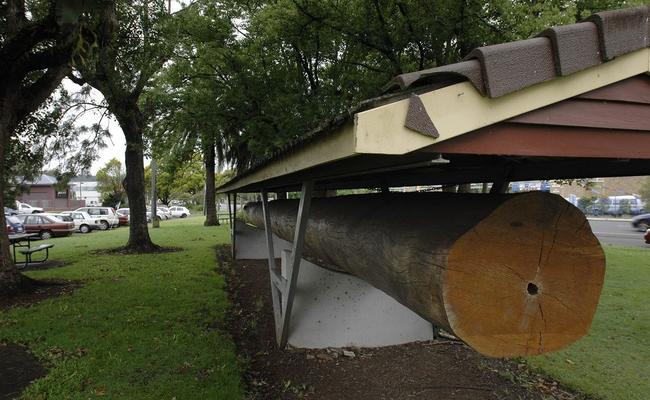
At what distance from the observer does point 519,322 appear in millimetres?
1848

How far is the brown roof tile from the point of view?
5.26 ft

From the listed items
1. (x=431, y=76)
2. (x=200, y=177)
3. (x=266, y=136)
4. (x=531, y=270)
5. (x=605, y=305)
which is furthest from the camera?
(x=200, y=177)

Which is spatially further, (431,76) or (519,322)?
(519,322)

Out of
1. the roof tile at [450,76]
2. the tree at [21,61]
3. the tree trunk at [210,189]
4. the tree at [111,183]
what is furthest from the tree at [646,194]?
the tree at [111,183]

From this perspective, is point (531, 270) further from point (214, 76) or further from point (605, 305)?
point (214, 76)

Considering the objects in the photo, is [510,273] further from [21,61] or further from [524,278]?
[21,61]

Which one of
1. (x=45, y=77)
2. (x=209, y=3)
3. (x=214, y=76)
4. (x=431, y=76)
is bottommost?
(x=431, y=76)

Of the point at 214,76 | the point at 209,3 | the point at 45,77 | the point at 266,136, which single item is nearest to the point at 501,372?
the point at 266,136

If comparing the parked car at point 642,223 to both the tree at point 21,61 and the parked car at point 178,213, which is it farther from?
the parked car at point 178,213

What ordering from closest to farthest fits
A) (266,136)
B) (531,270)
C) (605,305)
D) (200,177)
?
(531,270) → (605,305) → (266,136) → (200,177)

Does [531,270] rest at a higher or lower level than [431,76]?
lower

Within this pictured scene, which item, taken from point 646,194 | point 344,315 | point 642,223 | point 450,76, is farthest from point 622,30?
point 646,194

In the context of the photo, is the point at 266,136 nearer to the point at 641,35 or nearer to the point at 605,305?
the point at 605,305

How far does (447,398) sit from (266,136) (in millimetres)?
8459
